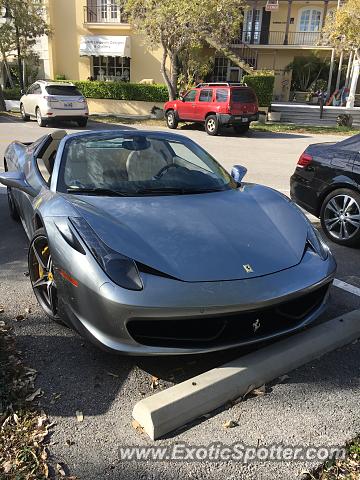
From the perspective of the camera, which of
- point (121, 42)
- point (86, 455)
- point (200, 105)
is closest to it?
point (86, 455)

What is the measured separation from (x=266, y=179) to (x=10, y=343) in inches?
262

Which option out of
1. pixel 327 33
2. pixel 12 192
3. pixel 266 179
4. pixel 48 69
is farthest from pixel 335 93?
pixel 12 192

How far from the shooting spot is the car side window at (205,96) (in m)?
17.4

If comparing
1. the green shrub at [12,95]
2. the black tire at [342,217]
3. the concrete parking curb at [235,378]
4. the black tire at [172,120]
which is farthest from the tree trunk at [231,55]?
the concrete parking curb at [235,378]

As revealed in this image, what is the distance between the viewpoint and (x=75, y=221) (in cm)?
292

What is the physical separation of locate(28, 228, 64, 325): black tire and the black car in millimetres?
3352

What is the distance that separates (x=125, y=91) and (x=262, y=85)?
7226mm

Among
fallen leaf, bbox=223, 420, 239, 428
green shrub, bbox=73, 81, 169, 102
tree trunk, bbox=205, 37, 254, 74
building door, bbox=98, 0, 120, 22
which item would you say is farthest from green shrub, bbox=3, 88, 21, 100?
fallen leaf, bbox=223, 420, 239, 428

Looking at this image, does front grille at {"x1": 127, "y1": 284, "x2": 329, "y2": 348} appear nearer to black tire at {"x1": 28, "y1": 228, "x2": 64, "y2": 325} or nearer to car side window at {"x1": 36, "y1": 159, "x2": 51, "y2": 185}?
black tire at {"x1": 28, "y1": 228, "x2": 64, "y2": 325}

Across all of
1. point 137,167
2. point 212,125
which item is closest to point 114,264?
point 137,167

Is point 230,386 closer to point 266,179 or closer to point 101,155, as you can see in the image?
point 101,155

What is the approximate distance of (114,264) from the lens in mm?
2590

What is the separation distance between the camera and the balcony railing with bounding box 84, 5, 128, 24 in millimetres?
27688

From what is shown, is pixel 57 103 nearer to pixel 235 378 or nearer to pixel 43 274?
pixel 43 274
